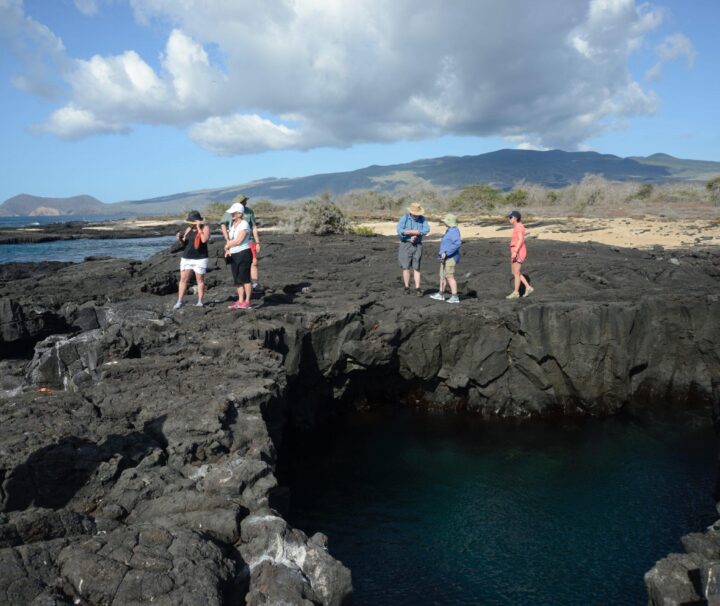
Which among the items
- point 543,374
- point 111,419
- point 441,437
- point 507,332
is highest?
point 111,419

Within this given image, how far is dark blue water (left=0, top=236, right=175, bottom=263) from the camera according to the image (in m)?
36.6

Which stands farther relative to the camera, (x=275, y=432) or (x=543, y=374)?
(x=543, y=374)

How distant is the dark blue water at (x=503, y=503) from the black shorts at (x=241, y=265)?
3468 mm

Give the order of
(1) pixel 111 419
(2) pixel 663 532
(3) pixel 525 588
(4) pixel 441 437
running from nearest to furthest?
(1) pixel 111 419
(3) pixel 525 588
(2) pixel 663 532
(4) pixel 441 437

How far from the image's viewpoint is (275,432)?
956 cm

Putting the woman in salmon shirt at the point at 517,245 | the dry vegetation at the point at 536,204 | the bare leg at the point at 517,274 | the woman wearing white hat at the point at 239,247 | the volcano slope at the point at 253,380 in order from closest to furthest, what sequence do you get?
the volcano slope at the point at 253,380 → the woman wearing white hat at the point at 239,247 → the woman in salmon shirt at the point at 517,245 → the bare leg at the point at 517,274 → the dry vegetation at the point at 536,204

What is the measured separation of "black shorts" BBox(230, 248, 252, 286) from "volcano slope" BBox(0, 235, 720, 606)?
616 mm

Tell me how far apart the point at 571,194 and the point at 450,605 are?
5249 cm

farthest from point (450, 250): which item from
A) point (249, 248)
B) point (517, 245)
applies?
point (249, 248)

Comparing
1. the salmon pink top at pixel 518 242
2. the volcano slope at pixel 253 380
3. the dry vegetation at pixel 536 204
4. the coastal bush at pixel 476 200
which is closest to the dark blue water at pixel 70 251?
the dry vegetation at pixel 536 204

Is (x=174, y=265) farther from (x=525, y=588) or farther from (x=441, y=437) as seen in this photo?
(x=525, y=588)

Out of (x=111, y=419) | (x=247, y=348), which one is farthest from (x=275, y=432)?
(x=111, y=419)

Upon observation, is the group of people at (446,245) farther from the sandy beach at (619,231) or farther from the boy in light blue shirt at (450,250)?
the sandy beach at (619,231)

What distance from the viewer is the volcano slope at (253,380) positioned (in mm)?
5039
